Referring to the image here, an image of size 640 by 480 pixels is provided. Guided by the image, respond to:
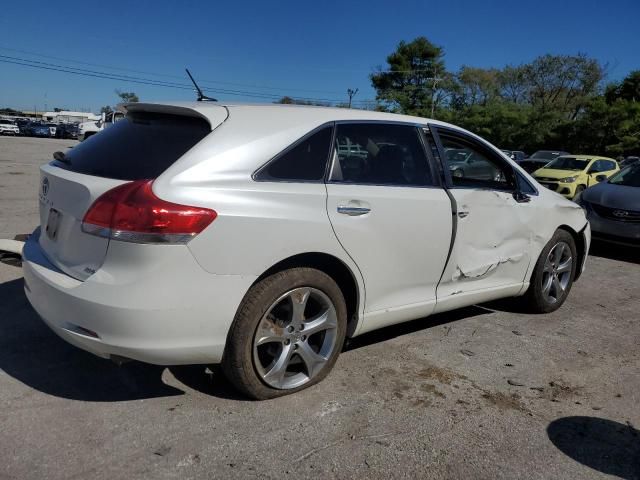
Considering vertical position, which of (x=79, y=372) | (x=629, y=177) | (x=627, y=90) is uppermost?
(x=627, y=90)

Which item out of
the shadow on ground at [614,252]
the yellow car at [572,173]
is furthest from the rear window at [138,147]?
the yellow car at [572,173]

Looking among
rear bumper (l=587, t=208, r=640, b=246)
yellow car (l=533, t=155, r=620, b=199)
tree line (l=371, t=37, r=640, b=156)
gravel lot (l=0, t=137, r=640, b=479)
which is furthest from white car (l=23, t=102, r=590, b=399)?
tree line (l=371, t=37, r=640, b=156)

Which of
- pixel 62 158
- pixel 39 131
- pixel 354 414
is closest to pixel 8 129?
pixel 39 131

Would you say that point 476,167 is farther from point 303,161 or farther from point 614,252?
point 614,252

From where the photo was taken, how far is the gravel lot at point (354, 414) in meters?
2.50

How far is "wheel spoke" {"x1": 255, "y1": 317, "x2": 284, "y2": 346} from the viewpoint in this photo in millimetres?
2865

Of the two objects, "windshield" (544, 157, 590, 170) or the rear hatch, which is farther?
"windshield" (544, 157, 590, 170)

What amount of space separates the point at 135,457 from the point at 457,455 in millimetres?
1490

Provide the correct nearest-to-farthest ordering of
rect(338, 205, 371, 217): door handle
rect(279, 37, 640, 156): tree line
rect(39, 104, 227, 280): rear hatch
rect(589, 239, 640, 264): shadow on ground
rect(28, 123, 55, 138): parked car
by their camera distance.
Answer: rect(39, 104, 227, 280): rear hatch → rect(338, 205, 371, 217): door handle → rect(589, 239, 640, 264): shadow on ground → rect(279, 37, 640, 156): tree line → rect(28, 123, 55, 138): parked car

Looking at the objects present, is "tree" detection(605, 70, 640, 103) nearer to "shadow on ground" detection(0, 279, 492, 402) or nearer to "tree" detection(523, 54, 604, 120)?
"tree" detection(523, 54, 604, 120)

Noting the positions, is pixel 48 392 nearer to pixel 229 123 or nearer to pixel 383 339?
pixel 229 123

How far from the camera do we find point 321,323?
3.15m

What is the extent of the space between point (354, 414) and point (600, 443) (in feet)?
4.10

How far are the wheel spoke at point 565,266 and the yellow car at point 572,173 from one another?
10.9 m
